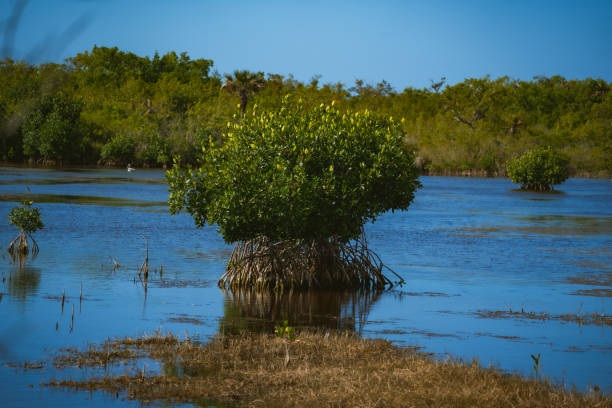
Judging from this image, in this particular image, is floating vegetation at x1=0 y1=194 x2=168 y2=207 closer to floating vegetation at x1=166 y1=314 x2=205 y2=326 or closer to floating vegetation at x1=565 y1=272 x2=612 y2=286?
floating vegetation at x1=565 y1=272 x2=612 y2=286

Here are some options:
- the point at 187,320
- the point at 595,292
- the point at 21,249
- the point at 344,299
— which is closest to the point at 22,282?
the point at 21,249

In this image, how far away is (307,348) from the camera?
11.6 meters

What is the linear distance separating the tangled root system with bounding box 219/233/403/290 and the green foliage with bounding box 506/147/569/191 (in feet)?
185

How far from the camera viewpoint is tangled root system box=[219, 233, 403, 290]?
59.1 ft

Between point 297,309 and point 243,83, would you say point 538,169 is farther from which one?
point 297,309

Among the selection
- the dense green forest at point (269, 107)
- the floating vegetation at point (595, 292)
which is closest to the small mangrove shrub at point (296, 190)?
the floating vegetation at point (595, 292)

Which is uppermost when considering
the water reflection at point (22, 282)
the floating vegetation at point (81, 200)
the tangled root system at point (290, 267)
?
the tangled root system at point (290, 267)

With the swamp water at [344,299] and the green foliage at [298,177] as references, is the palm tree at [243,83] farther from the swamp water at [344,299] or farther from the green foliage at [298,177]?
the green foliage at [298,177]

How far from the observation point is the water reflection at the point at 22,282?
679 inches

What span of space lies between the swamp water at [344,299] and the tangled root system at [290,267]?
432 millimetres

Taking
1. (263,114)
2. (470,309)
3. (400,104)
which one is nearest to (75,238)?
(263,114)

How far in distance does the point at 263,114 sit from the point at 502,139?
108 m

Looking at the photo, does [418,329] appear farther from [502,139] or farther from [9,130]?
[502,139]

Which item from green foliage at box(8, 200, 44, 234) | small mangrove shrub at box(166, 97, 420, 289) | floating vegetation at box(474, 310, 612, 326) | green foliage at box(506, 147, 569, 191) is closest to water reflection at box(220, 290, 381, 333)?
small mangrove shrub at box(166, 97, 420, 289)
